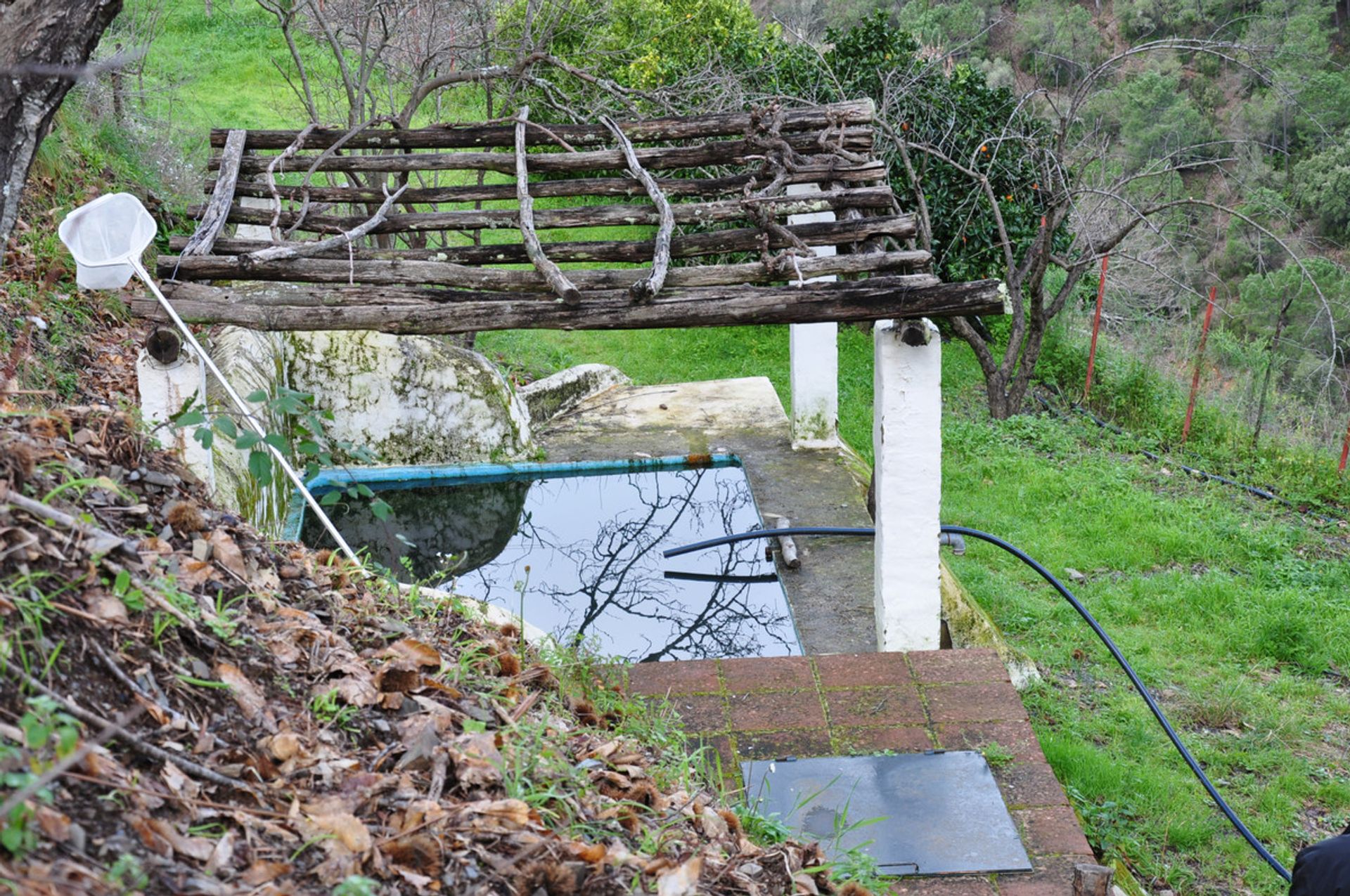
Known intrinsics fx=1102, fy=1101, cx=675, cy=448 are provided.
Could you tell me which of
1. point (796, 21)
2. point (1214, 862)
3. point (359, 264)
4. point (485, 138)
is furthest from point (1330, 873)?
point (796, 21)

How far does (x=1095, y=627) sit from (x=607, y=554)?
9.85 feet

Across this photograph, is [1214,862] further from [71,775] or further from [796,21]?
[796,21]

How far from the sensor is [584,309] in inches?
182

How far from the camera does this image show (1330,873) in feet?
10.2

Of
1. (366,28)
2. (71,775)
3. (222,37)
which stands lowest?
(71,775)

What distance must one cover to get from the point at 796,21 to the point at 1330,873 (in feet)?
60.3

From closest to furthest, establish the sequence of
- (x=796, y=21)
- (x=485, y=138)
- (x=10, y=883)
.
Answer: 1. (x=10, y=883)
2. (x=485, y=138)
3. (x=796, y=21)

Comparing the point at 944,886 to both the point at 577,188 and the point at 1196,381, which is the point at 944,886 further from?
the point at 1196,381

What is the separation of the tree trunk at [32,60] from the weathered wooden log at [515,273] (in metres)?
1.97

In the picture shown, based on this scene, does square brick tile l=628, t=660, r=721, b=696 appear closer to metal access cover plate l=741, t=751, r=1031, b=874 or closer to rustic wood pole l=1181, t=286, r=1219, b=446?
metal access cover plate l=741, t=751, r=1031, b=874

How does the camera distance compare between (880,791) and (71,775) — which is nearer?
(71,775)

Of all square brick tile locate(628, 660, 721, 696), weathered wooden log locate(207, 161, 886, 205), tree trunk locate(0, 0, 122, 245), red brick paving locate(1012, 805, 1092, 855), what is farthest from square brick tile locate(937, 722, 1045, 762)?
tree trunk locate(0, 0, 122, 245)

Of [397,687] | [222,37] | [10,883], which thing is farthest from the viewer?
[222,37]

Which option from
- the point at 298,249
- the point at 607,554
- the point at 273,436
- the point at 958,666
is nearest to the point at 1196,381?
the point at 607,554
